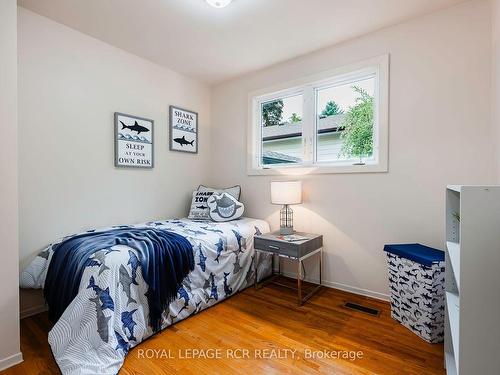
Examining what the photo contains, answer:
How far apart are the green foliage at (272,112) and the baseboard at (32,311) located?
9.42 feet

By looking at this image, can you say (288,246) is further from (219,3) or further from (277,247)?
(219,3)

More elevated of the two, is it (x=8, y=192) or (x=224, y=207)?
(x=8, y=192)

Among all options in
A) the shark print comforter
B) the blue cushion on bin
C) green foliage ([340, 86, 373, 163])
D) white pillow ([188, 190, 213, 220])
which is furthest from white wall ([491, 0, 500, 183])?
white pillow ([188, 190, 213, 220])

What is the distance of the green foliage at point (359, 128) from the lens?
259cm

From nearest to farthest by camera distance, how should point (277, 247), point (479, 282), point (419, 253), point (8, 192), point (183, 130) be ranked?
point (479, 282) → point (8, 192) → point (419, 253) → point (277, 247) → point (183, 130)

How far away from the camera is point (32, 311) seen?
87.4 inches

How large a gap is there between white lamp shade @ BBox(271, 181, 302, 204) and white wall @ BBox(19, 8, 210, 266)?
136cm

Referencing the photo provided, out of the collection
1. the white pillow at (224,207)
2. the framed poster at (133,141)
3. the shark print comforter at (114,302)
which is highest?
the framed poster at (133,141)

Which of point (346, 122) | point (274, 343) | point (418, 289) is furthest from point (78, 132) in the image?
point (418, 289)

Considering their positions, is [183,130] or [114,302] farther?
[183,130]

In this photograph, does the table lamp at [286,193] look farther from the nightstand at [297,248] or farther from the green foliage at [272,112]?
the green foliage at [272,112]

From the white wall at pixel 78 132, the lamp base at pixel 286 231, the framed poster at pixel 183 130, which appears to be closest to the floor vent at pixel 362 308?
the lamp base at pixel 286 231

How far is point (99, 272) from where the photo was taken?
1653mm

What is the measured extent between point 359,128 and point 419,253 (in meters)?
1.28
